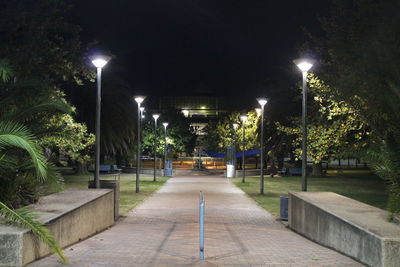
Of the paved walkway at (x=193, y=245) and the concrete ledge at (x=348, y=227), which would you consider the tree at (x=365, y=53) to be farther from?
the paved walkway at (x=193, y=245)

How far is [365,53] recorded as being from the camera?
16.5 m

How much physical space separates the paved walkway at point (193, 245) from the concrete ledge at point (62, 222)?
0.68ft

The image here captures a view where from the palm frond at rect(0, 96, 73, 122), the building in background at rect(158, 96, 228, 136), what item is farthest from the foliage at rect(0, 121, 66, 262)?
the building in background at rect(158, 96, 228, 136)

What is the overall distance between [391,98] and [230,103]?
105244 millimetres

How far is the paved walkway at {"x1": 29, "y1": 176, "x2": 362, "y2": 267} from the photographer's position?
7109 millimetres

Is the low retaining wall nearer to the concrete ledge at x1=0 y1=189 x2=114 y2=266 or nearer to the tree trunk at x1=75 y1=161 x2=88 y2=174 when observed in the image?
the tree trunk at x1=75 y1=161 x2=88 y2=174

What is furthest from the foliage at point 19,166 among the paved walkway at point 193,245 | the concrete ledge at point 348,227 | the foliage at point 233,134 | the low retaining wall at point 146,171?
the foliage at point 233,134

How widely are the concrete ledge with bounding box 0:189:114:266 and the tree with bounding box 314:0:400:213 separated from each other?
6.17 meters

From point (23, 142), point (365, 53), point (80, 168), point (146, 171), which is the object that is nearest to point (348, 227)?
point (23, 142)


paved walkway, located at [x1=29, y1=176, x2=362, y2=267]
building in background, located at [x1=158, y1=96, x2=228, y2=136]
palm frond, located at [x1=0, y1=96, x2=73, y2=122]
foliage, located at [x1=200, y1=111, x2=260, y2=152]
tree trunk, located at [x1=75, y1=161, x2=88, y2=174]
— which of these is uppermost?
building in background, located at [x1=158, y1=96, x2=228, y2=136]

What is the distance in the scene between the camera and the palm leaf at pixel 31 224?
252 inches

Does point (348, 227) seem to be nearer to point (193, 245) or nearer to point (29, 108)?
point (193, 245)

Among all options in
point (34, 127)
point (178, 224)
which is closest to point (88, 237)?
point (34, 127)

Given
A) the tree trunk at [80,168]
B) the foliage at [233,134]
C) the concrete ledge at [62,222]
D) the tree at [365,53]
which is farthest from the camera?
the foliage at [233,134]
